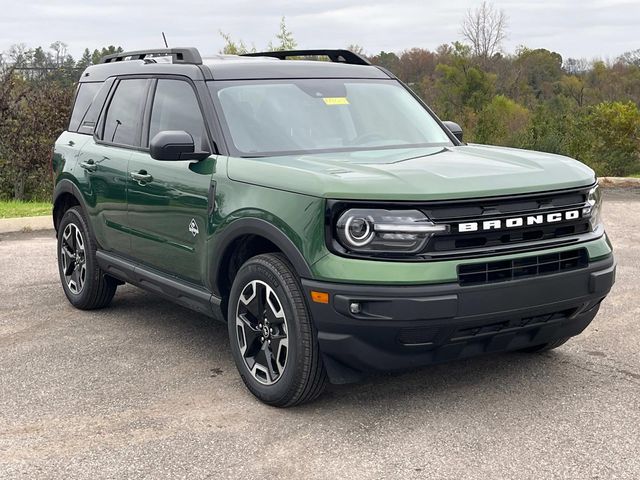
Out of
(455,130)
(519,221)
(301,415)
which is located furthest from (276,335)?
(455,130)

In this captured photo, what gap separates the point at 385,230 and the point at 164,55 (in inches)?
111

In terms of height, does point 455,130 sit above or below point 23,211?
above

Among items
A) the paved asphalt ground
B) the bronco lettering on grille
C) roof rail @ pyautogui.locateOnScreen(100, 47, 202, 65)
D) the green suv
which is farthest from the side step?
the bronco lettering on grille

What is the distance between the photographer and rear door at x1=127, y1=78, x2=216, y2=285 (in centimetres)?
505

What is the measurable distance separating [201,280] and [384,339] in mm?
1445

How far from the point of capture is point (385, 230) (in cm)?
401

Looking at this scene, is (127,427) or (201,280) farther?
(201,280)

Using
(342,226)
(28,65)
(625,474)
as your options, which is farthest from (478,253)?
(28,65)

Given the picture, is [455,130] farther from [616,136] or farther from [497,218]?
[616,136]

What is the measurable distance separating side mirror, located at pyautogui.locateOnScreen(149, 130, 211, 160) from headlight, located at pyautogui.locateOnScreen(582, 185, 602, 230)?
2212 mm

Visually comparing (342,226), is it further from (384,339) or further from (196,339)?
(196,339)

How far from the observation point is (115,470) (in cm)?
379

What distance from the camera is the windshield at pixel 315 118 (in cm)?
511

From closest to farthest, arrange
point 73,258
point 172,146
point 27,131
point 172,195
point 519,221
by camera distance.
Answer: point 519,221, point 172,146, point 172,195, point 73,258, point 27,131
